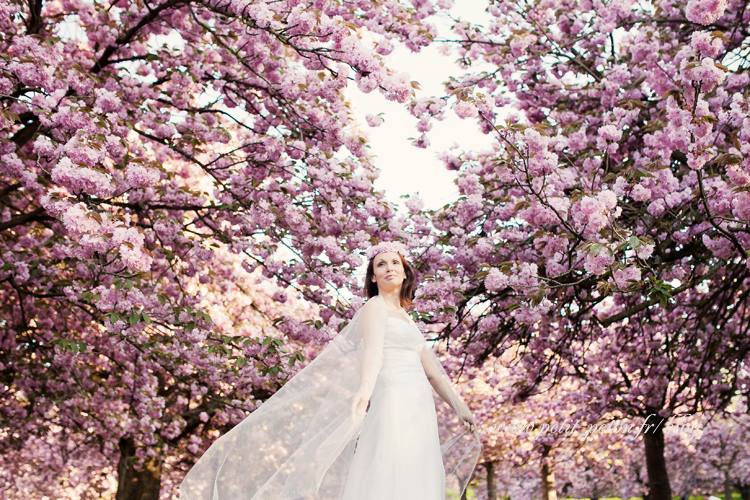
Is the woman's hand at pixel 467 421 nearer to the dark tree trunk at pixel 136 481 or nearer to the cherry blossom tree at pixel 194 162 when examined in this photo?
the cherry blossom tree at pixel 194 162

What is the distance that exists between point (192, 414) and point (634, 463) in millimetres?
20682

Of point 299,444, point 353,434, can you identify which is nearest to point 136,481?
point 299,444

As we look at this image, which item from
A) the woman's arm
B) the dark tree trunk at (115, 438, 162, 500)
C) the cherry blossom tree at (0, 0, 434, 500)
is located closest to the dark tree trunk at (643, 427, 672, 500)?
the cherry blossom tree at (0, 0, 434, 500)

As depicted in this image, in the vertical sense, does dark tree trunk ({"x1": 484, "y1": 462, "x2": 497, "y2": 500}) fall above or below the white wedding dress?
above

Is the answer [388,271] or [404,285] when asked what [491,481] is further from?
[388,271]

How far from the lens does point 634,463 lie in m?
25.5

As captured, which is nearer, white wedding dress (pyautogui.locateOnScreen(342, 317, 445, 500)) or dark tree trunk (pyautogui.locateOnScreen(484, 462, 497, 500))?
white wedding dress (pyautogui.locateOnScreen(342, 317, 445, 500))

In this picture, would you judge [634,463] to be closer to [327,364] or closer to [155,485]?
[155,485]

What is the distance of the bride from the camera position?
122 inches

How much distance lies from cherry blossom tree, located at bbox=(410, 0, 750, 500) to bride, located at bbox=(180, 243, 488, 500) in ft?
3.83

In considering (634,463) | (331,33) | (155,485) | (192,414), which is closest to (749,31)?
(331,33)

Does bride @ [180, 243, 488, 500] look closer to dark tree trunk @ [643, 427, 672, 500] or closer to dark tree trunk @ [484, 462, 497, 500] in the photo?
dark tree trunk @ [643, 427, 672, 500]

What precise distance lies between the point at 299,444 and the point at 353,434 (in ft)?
1.05

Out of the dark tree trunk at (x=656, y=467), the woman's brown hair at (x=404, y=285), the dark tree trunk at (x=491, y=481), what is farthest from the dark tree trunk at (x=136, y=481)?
the dark tree trunk at (x=491, y=481)
